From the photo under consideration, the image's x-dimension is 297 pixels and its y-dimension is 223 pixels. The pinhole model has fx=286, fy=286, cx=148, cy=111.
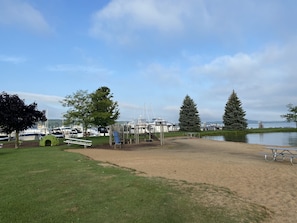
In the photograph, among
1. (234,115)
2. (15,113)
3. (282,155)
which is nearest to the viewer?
Result: (282,155)

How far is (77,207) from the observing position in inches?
221

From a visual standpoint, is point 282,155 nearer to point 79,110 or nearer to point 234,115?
point 79,110

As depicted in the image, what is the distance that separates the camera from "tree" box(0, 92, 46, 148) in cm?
2267

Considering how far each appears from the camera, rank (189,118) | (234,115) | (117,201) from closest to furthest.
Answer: (117,201) < (234,115) < (189,118)

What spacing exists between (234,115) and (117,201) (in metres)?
55.1

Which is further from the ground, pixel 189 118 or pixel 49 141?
pixel 189 118

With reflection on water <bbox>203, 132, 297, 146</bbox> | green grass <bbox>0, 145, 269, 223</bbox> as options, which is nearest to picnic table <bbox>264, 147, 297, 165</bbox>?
green grass <bbox>0, 145, 269, 223</bbox>

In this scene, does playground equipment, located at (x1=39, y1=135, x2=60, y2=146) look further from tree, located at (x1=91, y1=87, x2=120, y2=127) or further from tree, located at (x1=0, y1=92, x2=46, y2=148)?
tree, located at (x1=91, y1=87, x2=120, y2=127)

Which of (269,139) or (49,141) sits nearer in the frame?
(49,141)

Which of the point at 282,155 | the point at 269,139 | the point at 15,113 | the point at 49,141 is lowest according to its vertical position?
the point at 269,139

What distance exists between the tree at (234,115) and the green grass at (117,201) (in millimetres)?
52591

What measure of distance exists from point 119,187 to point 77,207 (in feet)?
5.57

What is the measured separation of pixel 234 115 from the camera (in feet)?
190

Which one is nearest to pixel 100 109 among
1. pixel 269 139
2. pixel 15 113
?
pixel 15 113
